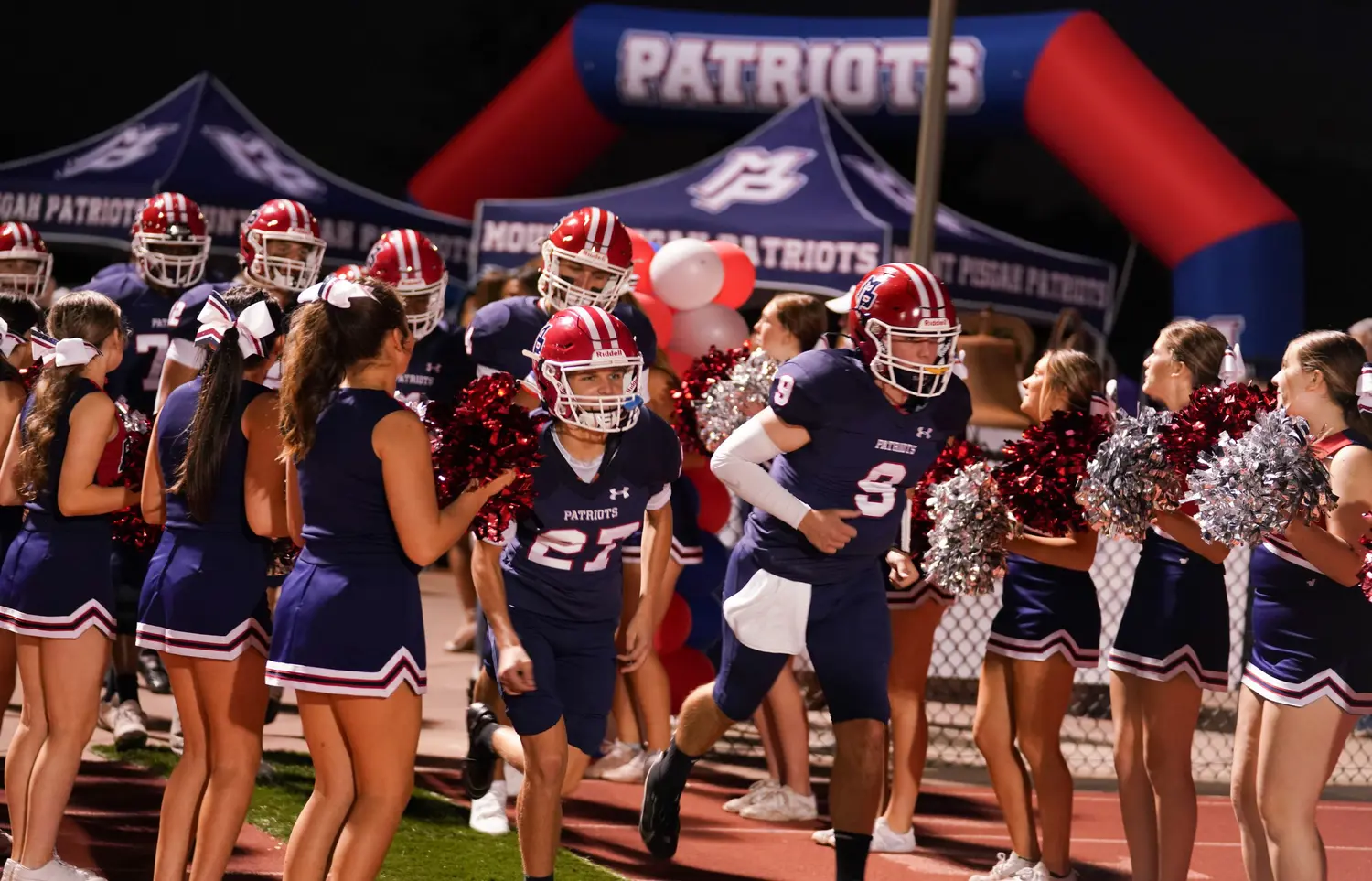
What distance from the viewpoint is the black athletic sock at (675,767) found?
536 cm

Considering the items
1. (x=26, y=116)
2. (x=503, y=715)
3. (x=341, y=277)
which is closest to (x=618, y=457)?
(x=341, y=277)

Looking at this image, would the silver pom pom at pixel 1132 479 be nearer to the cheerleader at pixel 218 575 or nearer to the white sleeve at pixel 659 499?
the white sleeve at pixel 659 499

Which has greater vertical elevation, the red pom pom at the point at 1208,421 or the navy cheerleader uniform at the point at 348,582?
the red pom pom at the point at 1208,421

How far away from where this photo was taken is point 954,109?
14438 mm

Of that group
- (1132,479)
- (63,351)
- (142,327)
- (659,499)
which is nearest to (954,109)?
(142,327)

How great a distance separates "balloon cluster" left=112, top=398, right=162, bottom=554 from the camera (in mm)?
5195

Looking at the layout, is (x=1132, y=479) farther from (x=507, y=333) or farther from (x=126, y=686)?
(x=126, y=686)

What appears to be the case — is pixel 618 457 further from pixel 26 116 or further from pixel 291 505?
pixel 26 116

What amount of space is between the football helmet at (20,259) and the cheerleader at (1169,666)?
481cm

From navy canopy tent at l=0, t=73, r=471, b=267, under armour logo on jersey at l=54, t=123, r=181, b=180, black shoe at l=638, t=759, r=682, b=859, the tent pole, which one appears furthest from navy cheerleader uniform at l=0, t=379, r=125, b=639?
under armour logo on jersey at l=54, t=123, r=181, b=180

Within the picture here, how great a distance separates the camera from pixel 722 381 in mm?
6484

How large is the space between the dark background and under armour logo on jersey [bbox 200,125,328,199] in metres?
4.74

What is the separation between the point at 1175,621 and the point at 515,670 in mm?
1958

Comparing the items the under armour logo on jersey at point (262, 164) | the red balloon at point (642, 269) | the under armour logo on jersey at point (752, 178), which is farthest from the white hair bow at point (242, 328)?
the under armour logo on jersey at point (262, 164)
